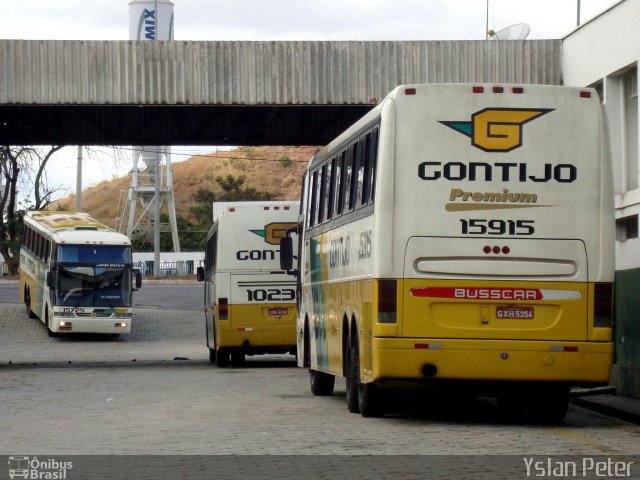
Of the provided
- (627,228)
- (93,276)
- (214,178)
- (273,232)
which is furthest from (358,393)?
(214,178)

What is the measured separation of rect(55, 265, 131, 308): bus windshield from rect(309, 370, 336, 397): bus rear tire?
84.7 ft

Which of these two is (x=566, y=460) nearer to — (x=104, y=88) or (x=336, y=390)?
(x=336, y=390)

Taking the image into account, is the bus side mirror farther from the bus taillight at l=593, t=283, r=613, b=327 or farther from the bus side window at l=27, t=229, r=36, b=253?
the bus side window at l=27, t=229, r=36, b=253

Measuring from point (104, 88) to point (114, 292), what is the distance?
18.0 metres

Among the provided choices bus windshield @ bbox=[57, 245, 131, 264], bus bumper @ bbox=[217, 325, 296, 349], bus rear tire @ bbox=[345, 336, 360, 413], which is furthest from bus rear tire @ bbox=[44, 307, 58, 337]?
bus rear tire @ bbox=[345, 336, 360, 413]

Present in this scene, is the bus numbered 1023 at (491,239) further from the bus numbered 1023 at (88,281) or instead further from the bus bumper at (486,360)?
the bus numbered 1023 at (88,281)

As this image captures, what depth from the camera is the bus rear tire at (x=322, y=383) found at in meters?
19.6

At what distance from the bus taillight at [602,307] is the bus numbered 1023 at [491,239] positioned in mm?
10

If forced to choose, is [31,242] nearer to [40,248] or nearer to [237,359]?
[40,248]

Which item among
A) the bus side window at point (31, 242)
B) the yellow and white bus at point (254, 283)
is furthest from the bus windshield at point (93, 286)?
the yellow and white bus at point (254, 283)

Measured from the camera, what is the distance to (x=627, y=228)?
2300 centimetres

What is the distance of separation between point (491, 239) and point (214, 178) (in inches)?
5984

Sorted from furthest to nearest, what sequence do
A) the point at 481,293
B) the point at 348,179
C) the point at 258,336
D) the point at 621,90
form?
the point at 258,336
the point at 621,90
the point at 348,179
the point at 481,293

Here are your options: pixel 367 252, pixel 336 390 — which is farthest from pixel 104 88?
pixel 367 252
